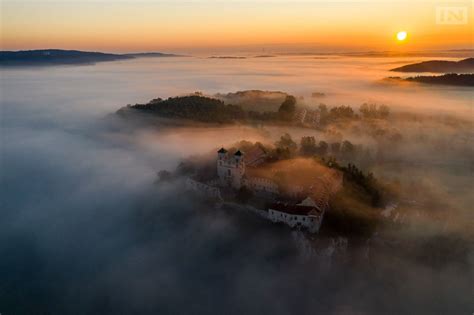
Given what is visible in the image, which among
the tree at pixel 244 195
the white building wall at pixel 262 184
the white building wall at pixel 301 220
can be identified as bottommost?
the white building wall at pixel 301 220

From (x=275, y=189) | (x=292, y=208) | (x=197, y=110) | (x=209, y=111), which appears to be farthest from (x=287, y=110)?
(x=292, y=208)

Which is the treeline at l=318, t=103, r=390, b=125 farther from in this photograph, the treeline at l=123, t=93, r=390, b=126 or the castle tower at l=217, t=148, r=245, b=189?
the castle tower at l=217, t=148, r=245, b=189

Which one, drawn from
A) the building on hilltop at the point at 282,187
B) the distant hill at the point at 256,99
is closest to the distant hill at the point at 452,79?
the distant hill at the point at 256,99

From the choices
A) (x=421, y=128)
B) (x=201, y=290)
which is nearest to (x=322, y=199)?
(x=201, y=290)

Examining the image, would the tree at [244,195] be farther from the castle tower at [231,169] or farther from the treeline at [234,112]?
the treeline at [234,112]

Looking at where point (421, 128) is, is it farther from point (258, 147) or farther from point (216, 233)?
point (216, 233)

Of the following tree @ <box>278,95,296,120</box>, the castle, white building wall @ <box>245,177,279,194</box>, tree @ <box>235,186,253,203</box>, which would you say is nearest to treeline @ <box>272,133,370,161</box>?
tree @ <box>278,95,296,120</box>
